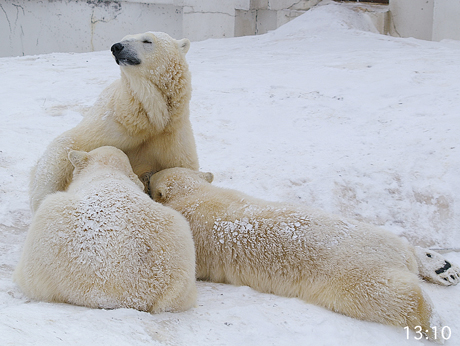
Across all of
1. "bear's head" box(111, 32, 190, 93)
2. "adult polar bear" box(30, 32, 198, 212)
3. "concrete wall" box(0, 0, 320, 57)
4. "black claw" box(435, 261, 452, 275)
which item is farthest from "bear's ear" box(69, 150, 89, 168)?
"concrete wall" box(0, 0, 320, 57)

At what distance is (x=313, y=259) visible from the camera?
2.38 meters

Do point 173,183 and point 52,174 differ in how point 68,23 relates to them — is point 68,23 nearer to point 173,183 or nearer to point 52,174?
point 52,174

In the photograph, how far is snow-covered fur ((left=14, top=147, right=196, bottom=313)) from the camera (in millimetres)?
2041

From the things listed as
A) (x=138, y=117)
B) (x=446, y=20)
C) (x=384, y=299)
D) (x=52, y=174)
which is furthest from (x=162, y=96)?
(x=446, y=20)

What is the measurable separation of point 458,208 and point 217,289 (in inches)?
82.0

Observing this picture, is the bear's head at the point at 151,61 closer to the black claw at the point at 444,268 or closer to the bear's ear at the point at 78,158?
the bear's ear at the point at 78,158

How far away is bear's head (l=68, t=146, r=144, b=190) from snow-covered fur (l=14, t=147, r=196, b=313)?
0.48m

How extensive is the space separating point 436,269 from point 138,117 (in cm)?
190

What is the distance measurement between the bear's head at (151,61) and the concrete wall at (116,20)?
7.35 metres

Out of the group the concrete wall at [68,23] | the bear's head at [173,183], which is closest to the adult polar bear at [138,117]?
the bear's head at [173,183]

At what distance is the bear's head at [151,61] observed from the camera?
2980mm

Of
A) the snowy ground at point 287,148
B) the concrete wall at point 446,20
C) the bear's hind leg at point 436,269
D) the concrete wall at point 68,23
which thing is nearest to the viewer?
the snowy ground at point 287,148

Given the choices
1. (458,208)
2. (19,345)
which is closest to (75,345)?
(19,345)

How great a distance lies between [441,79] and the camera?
18.6 feet
